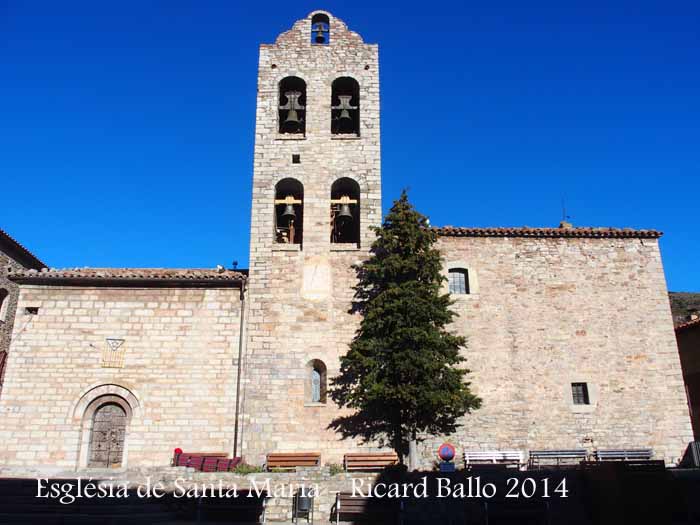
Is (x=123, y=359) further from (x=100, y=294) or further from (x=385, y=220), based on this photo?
(x=385, y=220)

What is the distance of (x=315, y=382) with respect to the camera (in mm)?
16984

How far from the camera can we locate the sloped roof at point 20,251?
1994 cm

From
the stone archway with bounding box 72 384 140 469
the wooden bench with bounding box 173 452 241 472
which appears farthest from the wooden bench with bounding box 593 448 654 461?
the stone archway with bounding box 72 384 140 469

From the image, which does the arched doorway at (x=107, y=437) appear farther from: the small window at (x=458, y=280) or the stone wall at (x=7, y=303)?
the small window at (x=458, y=280)

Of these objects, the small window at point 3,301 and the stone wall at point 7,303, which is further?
the small window at point 3,301

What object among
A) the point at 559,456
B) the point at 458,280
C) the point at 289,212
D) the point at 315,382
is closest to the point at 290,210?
the point at 289,212

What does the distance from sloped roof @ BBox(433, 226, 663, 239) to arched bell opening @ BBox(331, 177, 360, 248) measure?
8.56ft

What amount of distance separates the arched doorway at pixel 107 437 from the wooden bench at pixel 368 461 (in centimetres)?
614

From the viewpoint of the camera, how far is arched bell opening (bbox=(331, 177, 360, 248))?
740 inches

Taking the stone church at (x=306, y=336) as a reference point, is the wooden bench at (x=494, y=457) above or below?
below

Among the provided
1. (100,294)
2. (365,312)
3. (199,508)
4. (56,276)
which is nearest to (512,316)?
(365,312)

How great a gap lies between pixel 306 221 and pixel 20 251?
10.7 m

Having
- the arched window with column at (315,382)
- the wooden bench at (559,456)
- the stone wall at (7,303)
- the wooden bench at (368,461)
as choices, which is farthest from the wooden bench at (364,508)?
the stone wall at (7,303)

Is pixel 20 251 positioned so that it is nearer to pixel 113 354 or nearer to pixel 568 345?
pixel 113 354
